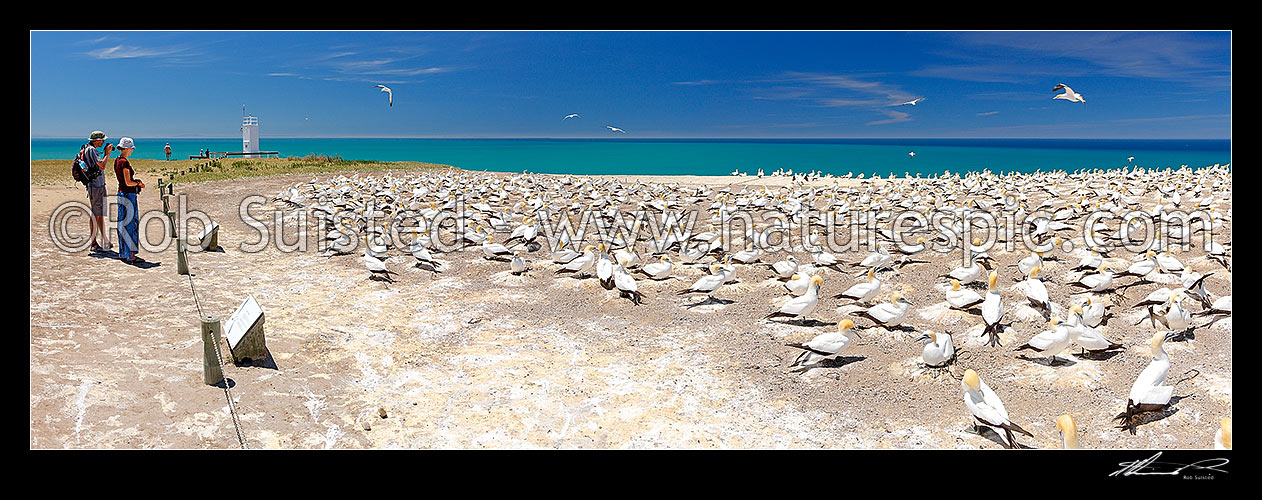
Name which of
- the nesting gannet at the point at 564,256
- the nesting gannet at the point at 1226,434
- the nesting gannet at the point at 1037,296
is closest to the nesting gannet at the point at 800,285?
the nesting gannet at the point at 1037,296

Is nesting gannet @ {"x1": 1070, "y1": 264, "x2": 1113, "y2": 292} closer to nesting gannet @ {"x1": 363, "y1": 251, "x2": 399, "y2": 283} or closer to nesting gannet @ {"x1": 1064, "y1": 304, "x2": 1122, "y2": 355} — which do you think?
nesting gannet @ {"x1": 1064, "y1": 304, "x2": 1122, "y2": 355}

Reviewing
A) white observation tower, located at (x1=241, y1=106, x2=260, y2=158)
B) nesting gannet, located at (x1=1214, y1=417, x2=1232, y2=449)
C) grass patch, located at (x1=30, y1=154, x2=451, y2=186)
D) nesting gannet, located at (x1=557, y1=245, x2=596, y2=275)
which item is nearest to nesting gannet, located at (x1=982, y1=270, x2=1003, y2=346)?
nesting gannet, located at (x1=1214, y1=417, x2=1232, y2=449)

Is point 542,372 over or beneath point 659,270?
beneath

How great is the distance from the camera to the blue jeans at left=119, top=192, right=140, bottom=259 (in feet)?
31.7

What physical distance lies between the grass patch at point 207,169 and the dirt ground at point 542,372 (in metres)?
17.2

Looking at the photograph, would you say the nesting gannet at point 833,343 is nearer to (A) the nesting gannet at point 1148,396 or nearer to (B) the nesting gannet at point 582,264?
(A) the nesting gannet at point 1148,396

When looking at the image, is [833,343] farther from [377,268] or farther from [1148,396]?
[377,268]

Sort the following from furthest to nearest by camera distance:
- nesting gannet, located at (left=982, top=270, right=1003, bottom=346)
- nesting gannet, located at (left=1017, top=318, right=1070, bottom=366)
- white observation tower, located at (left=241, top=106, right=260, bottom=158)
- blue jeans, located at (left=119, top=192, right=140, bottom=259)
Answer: white observation tower, located at (left=241, top=106, right=260, bottom=158) < blue jeans, located at (left=119, top=192, right=140, bottom=259) < nesting gannet, located at (left=982, top=270, right=1003, bottom=346) < nesting gannet, located at (left=1017, top=318, right=1070, bottom=366)

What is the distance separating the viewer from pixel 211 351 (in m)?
5.76

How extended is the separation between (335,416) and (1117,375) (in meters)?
6.52

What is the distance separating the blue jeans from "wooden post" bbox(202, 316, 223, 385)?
5.15m

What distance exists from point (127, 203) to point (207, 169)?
22970 millimetres

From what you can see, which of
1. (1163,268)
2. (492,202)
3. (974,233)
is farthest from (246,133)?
(1163,268)

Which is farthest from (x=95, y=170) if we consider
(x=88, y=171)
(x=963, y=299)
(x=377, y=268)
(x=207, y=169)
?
(x=207, y=169)
